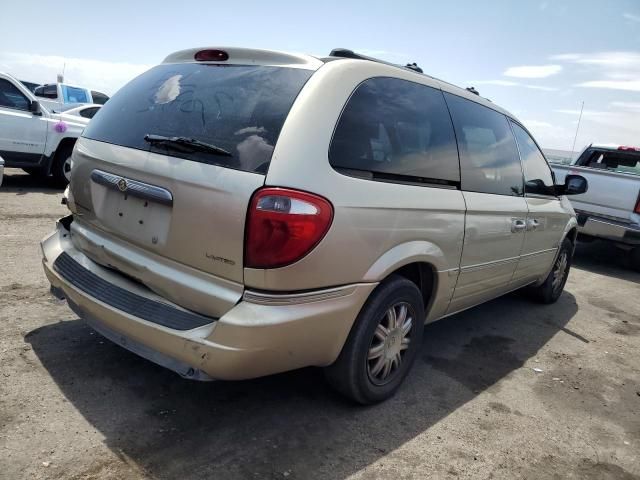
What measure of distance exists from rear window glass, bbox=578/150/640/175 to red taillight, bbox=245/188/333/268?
8.27 m

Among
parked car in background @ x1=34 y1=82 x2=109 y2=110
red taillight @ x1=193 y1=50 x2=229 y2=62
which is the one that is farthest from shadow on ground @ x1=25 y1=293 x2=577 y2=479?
parked car in background @ x1=34 y1=82 x2=109 y2=110

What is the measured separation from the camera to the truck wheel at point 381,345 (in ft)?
8.68

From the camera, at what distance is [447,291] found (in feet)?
10.8

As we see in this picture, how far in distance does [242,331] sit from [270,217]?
0.49 meters

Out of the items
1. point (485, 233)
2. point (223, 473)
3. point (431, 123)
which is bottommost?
point (223, 473)

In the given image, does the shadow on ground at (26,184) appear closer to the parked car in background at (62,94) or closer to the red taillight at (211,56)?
the parked car in background at (62,94)

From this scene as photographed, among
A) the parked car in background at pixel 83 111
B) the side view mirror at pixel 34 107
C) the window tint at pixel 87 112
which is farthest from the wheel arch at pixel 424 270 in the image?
the window tint at pixel 87 112

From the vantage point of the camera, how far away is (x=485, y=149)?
368 cm

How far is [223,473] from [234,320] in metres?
0.67

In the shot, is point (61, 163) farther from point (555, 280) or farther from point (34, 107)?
point (555, 280)

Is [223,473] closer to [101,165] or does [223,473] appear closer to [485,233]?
[101,165]

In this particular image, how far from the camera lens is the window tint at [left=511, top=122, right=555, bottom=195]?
4.30 m

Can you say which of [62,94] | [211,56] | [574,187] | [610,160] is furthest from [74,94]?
[574,187]

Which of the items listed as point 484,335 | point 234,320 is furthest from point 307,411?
point 484,335
